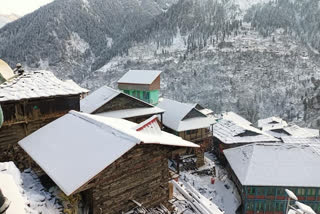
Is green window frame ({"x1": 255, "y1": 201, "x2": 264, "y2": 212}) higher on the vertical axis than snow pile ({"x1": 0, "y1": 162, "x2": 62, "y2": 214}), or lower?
lower

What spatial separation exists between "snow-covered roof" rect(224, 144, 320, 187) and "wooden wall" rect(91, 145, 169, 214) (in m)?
13.7

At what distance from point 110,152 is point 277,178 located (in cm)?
1917

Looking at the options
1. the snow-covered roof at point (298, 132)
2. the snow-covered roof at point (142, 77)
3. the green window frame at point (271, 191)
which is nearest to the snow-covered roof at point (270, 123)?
the snow-covered roof at point (298, 132)

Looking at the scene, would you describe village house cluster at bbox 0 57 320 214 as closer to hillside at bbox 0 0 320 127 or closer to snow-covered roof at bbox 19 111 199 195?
snow-covered roof at bbox 19 111 199 195

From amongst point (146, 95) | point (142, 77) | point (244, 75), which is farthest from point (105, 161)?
point (244, 75)

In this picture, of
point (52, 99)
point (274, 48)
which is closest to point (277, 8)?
point (274, 48)

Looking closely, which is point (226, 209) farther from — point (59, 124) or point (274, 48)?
point (274, 48)

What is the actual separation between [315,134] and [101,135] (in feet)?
160

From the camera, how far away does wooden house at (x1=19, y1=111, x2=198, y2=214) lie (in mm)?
9227

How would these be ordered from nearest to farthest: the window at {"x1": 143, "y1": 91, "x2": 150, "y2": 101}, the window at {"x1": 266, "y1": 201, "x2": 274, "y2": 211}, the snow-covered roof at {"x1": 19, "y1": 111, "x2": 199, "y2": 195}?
the snow-covered roof at {"x1": 19, "y1": 111, "x2": 199, "y2": 195}, the window at {"x1": 266, "y1": 201, "x2": 274, "y2": 211}, the window at {"x1": 143, "y1": 91, "x2": 150, "y2": 101}

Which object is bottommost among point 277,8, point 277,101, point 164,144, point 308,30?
point 277,101

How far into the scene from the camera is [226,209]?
23.4m

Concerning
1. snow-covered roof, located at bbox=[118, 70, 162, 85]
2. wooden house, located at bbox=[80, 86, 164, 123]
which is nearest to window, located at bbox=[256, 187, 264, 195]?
wooden house, located at bbox=[80, 86, 164, 123]

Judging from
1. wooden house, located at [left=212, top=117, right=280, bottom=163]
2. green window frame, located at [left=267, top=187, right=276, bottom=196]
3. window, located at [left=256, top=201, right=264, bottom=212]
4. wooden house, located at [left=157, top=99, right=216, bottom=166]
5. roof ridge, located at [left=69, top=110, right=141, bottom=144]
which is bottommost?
window, located at [left=256, top=201, right=264, bottom=212]
